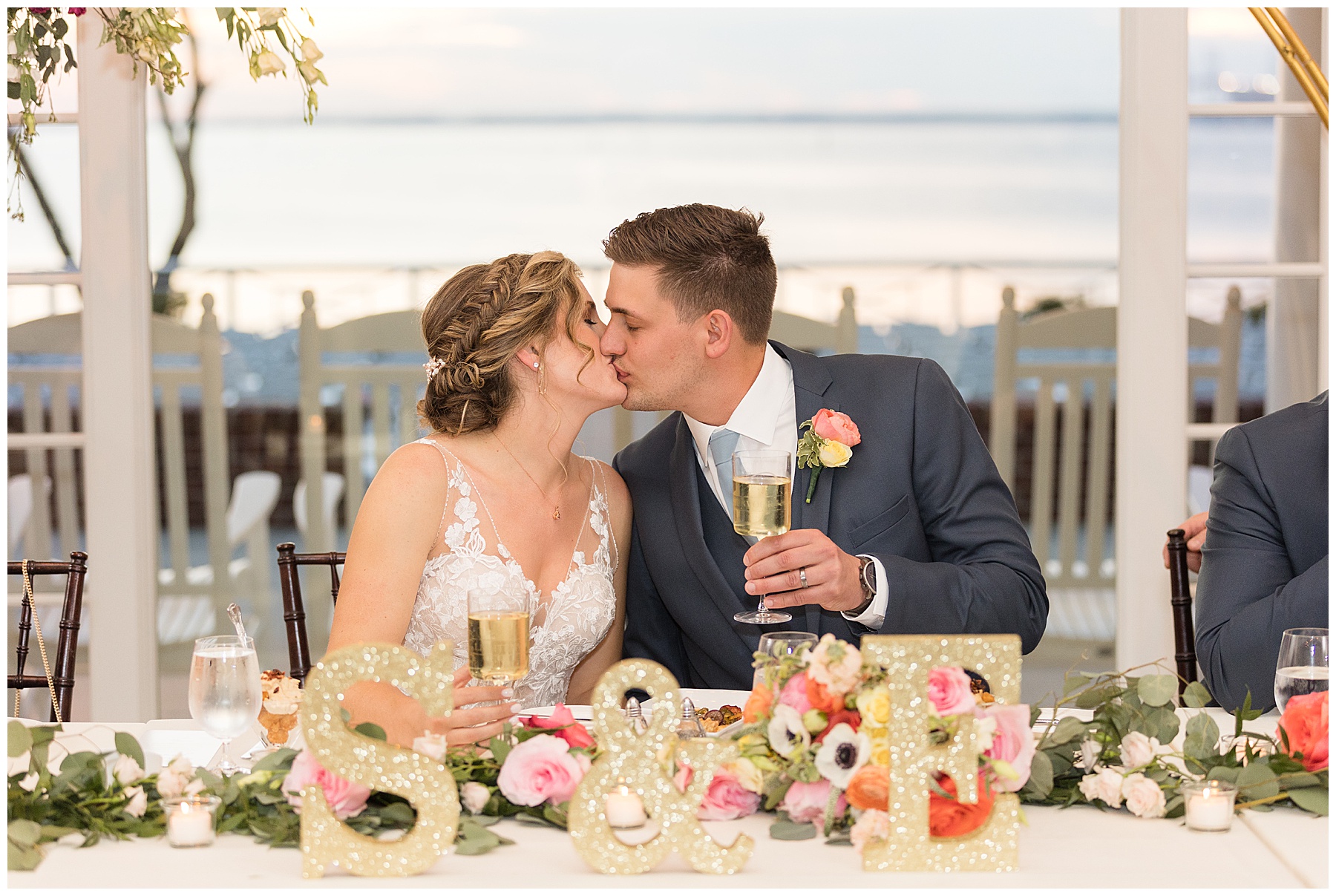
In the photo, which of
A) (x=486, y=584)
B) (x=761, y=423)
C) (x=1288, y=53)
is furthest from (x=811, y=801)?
(x=1288, y=53)

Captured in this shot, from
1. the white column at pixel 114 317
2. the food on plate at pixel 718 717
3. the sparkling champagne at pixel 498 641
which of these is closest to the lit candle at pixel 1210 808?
the food on plate at pixel 718 717

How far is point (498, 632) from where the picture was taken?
1306 millimetres

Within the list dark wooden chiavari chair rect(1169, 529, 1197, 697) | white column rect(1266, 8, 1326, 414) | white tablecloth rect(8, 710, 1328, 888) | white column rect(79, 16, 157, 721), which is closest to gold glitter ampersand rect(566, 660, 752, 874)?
white tablecloth rect(8, 710, 1328, 888)

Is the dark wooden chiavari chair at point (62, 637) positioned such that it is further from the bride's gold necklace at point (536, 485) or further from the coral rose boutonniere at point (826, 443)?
the coral rose boutonniere at point (826, 443)

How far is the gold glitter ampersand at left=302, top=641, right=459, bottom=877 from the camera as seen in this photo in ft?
3.44

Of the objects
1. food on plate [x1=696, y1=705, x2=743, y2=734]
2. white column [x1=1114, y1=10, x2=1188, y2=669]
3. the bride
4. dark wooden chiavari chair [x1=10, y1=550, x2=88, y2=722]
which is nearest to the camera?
food on plate [x1=696, y1=705, x2=743, y2=734]

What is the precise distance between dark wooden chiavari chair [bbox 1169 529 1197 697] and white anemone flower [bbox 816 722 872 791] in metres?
1.42

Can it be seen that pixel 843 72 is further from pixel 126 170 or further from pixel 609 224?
pixel 126 170

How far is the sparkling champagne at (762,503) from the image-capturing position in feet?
5.69

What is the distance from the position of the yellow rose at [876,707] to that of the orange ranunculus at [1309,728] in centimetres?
44

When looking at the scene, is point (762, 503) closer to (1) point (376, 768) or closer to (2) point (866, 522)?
(2) point (866, 522)

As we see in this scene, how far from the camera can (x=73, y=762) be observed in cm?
118

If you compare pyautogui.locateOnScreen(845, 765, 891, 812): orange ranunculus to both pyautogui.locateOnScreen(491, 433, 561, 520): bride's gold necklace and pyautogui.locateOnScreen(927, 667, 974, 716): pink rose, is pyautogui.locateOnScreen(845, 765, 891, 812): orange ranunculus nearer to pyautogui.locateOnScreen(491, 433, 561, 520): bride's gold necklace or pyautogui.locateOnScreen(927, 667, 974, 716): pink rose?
pyautogui.locateOnScreen(927, 667, 974, 716): pink rose

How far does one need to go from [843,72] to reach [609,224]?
1354 millimetres
